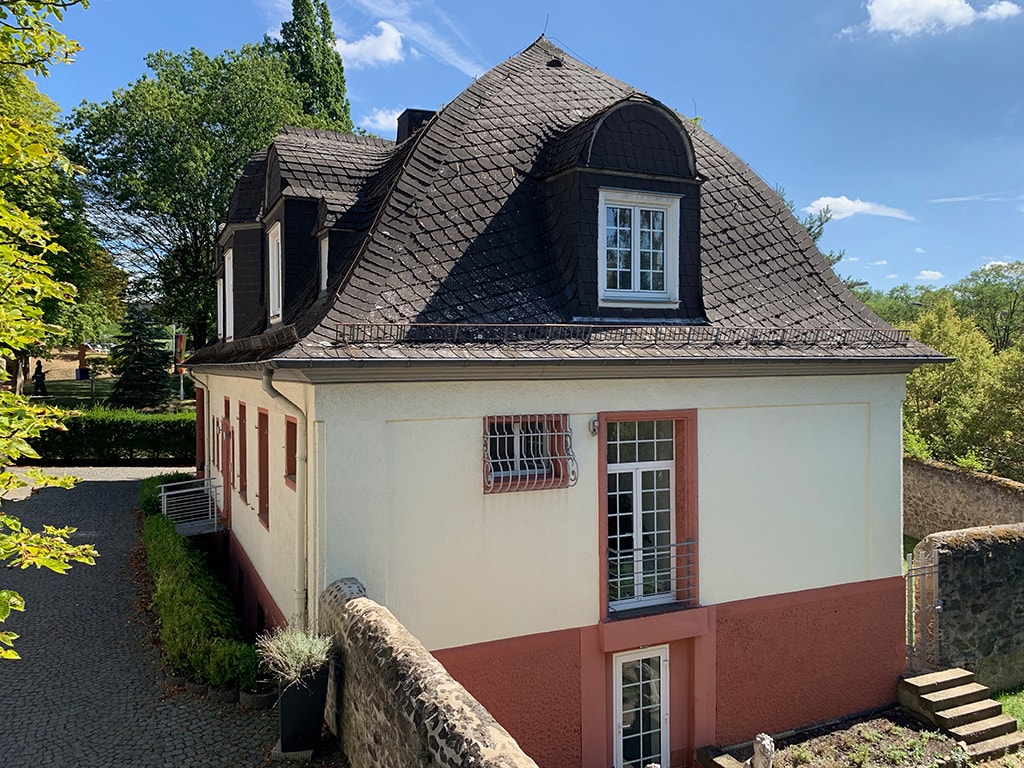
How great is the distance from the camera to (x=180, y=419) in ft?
100

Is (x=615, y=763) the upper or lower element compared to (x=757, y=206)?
lower

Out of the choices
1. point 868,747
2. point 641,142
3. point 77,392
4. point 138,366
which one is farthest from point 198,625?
point 77,392

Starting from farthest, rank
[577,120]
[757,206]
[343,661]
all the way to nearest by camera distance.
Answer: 1. [757,206]
2. [577,120]
3. [343,661]

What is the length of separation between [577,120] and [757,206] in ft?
11.1

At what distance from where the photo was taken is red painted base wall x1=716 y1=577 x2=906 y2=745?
32.9 feet

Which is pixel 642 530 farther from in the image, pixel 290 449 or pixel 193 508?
pixel 193 508

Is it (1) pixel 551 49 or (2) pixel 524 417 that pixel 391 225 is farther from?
(1) pixel 551 49

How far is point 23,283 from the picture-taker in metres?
4.92

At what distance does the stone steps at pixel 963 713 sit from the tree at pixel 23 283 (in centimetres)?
1145

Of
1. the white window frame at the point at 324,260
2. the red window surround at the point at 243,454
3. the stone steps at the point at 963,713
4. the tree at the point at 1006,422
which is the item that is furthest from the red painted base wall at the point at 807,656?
the tree at the point at 1006,422

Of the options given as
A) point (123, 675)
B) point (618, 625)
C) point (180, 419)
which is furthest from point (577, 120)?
point (180, 419)

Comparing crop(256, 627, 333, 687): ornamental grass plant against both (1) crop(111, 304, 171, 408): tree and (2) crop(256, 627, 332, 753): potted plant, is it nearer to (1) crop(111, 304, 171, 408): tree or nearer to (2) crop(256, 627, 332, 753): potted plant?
(2) crop(256, 627, 332, 753): potted plant

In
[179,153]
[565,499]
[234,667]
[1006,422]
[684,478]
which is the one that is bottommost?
[234,667]

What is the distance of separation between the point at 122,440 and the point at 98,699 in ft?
77.9
